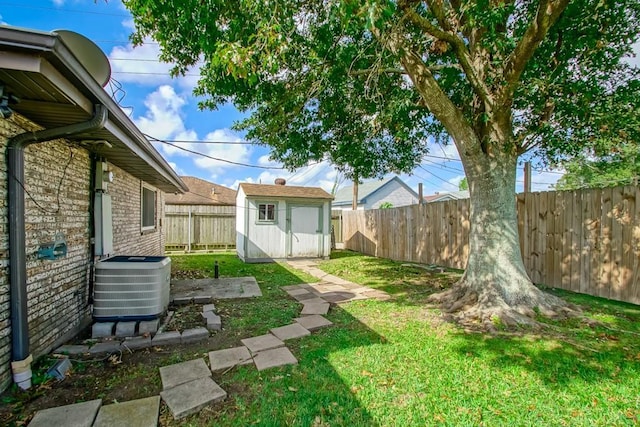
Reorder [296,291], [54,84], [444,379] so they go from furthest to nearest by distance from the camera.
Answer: [296,291] → [444,379] → [54,84]

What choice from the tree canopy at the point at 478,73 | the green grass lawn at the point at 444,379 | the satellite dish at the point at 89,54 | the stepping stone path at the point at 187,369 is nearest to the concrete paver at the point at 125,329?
the stepping stone path at the point at 187,369

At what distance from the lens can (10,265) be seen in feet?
7.79

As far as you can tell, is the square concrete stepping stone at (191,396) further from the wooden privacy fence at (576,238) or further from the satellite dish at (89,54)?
the wooden privacy fence at (576,238)

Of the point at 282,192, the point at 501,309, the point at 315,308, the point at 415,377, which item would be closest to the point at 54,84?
the point at 415,377

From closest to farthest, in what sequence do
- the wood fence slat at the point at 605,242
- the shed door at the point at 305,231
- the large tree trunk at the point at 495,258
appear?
1. the large tree trunk at the point at 495,258
2. the wood fence slat at the point at 605,242
3. the shed door at the point at 305,231

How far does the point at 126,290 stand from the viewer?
141 inches

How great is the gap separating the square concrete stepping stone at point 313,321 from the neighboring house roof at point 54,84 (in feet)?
9.78

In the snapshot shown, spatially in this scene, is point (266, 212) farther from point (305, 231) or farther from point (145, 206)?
point (145, 206)

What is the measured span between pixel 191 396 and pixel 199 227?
1080cm

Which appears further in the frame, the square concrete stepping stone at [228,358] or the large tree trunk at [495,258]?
the large tree trunk at [495,258]

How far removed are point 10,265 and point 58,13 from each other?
514cm

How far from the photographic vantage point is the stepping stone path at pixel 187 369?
2.05m

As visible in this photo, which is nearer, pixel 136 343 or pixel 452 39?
pixel 136 343

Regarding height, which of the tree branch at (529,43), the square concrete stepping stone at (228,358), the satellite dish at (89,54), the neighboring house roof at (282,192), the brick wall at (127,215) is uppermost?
the tree branch at (529,43)
